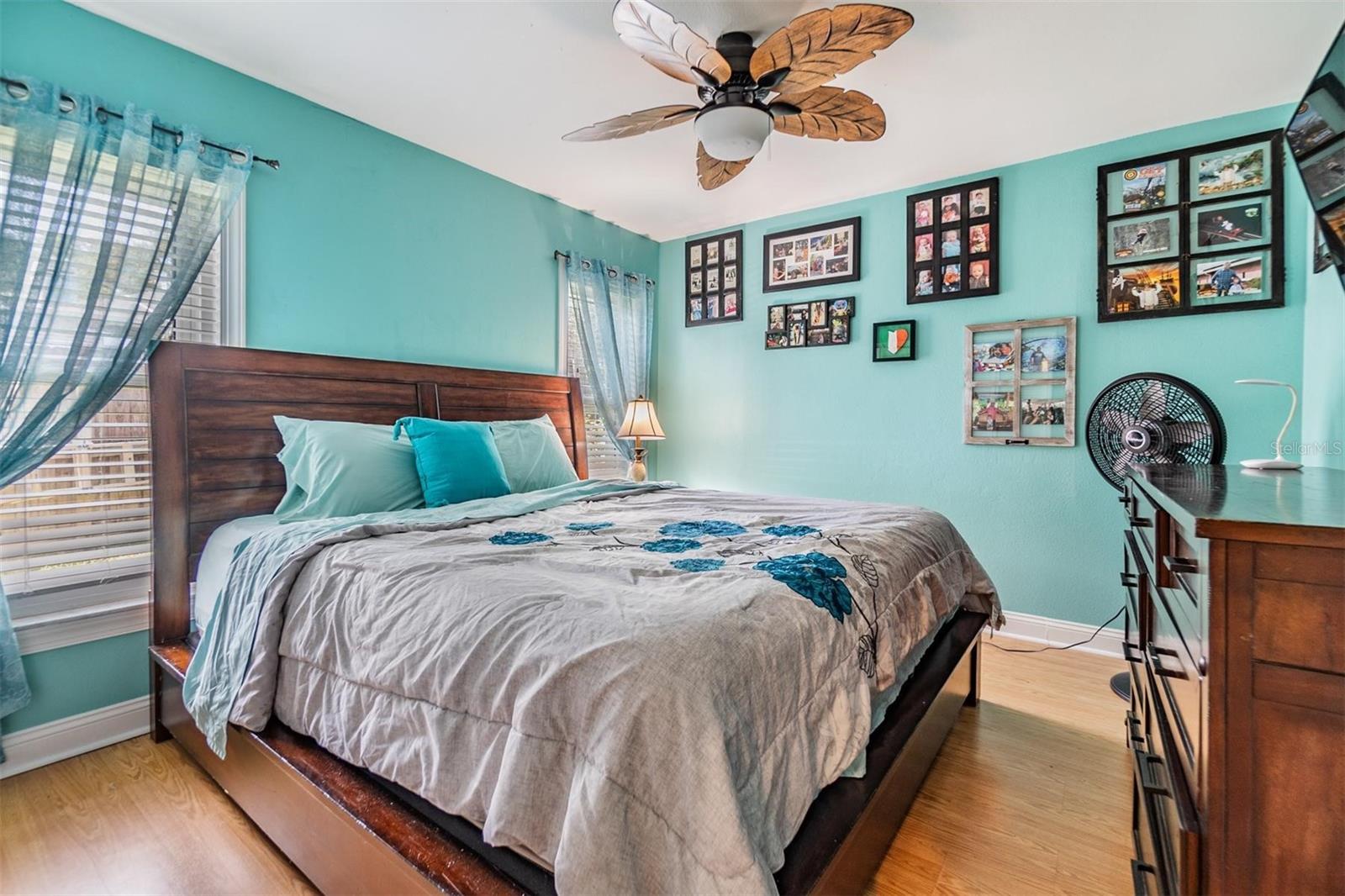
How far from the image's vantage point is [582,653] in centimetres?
95

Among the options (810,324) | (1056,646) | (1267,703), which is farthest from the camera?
(810,324)

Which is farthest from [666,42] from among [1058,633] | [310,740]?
[1058,633]

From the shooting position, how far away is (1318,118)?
1393 millimetres

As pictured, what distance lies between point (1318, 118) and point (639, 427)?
3.08 meters

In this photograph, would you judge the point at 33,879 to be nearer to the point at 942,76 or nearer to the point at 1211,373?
the point at 942,76

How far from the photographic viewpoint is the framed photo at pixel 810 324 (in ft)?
12.0

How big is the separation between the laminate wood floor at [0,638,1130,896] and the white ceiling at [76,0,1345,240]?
8.29 ft

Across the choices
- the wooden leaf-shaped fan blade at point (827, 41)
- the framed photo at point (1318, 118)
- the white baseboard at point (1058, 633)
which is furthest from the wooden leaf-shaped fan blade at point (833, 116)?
the white baseboard at point (1058, 633)

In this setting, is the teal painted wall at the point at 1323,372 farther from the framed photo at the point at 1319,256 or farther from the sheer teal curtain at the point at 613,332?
the sheer teal curtain at the point at 613,332

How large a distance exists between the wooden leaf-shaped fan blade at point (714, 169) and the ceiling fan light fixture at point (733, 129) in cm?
34

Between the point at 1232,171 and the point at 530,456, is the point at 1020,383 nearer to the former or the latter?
the point at 1232,171

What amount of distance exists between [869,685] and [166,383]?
2434mm

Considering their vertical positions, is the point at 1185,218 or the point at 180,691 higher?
the point at 1185,218

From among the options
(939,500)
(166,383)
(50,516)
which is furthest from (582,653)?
(939,500)
